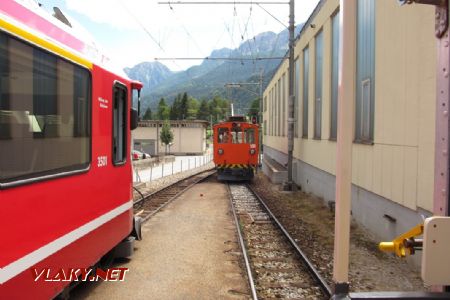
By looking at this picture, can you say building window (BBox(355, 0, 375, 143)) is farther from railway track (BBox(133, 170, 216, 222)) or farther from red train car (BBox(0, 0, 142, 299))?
red train car (BBox(0, 0, 142, 299))

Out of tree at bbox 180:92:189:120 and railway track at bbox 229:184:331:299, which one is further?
tree at bbox 180:92:189:120

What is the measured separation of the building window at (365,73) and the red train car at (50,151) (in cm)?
637

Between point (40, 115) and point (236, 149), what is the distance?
1926 cm

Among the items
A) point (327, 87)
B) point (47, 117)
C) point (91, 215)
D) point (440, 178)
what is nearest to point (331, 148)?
point (327, 87)

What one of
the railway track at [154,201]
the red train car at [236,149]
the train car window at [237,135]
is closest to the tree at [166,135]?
the red train car at [236,149]

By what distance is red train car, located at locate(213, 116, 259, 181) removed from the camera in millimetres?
22656

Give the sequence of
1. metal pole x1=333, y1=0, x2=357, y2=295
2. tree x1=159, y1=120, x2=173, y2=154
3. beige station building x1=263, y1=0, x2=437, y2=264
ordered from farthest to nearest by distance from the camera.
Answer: tree x1=159, y1=120, x2=173, y2=154
beige station building x1=263, y1=0, x2=437, y2=264
metal pole x1=333, y1=0, x2=357, y2=295

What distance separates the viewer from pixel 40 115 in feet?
11.7

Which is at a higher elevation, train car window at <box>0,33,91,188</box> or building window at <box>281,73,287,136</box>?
building window at <box>281,73,287,136</box>

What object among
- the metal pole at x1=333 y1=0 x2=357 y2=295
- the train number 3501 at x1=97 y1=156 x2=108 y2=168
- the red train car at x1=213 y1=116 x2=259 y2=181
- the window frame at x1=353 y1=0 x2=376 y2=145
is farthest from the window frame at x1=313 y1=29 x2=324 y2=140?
the metal pole at x1=333 y1=0 x2=357 y2=295

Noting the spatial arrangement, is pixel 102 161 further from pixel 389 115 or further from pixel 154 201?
pixel 154 201

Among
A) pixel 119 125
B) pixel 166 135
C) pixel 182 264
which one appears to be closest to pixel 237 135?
pixel 182 264

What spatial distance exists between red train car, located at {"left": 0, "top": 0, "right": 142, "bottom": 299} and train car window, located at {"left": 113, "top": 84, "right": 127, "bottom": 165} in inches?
6.5

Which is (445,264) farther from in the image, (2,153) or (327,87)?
(327,87)
